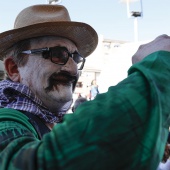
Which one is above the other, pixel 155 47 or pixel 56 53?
pixel 155 47

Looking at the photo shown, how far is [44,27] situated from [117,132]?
1022 millimetres

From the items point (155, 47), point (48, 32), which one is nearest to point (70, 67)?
point (48, 32)

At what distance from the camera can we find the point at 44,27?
1.48 metres

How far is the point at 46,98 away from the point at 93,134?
2.65 ft

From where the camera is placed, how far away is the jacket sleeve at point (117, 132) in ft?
1.83

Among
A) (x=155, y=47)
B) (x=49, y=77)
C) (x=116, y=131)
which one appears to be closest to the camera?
(x=116, y=131)

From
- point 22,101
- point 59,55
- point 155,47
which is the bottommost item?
point 22,101

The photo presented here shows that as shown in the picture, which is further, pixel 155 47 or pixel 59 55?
pixel 59 55

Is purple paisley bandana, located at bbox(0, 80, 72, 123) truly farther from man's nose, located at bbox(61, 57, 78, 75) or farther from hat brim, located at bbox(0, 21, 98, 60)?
hat brim, located at bbox(0, 21, 98, 60)

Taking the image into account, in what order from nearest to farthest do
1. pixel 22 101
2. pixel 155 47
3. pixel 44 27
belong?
pixel 155 47 → pixel 22 101 → pixel 44 27

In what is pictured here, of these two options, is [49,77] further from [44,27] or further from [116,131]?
[116,131]

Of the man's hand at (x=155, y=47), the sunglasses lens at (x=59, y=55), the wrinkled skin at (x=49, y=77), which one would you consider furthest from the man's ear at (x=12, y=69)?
the man's hand at (x=155, y=47)

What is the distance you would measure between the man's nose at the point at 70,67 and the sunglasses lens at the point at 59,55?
20 millimetres

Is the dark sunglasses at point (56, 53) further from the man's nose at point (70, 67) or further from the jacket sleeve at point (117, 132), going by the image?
the jacket sleeve at point (117, 132)
